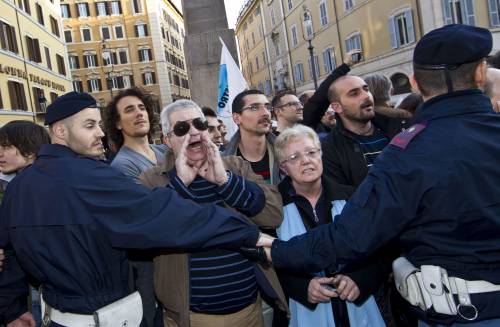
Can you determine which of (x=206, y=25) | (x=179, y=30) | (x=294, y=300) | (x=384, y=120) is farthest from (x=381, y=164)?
(x=179, y=30)

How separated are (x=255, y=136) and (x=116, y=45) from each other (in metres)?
52.6

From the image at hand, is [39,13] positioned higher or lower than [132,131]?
higher

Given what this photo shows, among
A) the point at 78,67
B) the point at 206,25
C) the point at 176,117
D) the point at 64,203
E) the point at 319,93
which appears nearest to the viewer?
the point at 64,203

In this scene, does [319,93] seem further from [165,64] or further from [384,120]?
[165,64]

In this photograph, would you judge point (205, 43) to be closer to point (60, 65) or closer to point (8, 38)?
point (8, 38)

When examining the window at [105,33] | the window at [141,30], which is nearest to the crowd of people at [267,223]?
the window at [141,30]

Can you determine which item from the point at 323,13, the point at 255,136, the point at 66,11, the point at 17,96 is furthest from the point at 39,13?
the point at 255,136

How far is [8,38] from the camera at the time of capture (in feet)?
77.4

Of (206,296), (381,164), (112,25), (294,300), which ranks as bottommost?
(294,300)

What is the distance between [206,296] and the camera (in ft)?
8.64

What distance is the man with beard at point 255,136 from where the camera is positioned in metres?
3.94

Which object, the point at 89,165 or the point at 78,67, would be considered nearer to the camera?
the point at 89,165

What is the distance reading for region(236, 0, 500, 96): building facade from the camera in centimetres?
2097

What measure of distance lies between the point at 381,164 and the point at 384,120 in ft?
6.51
